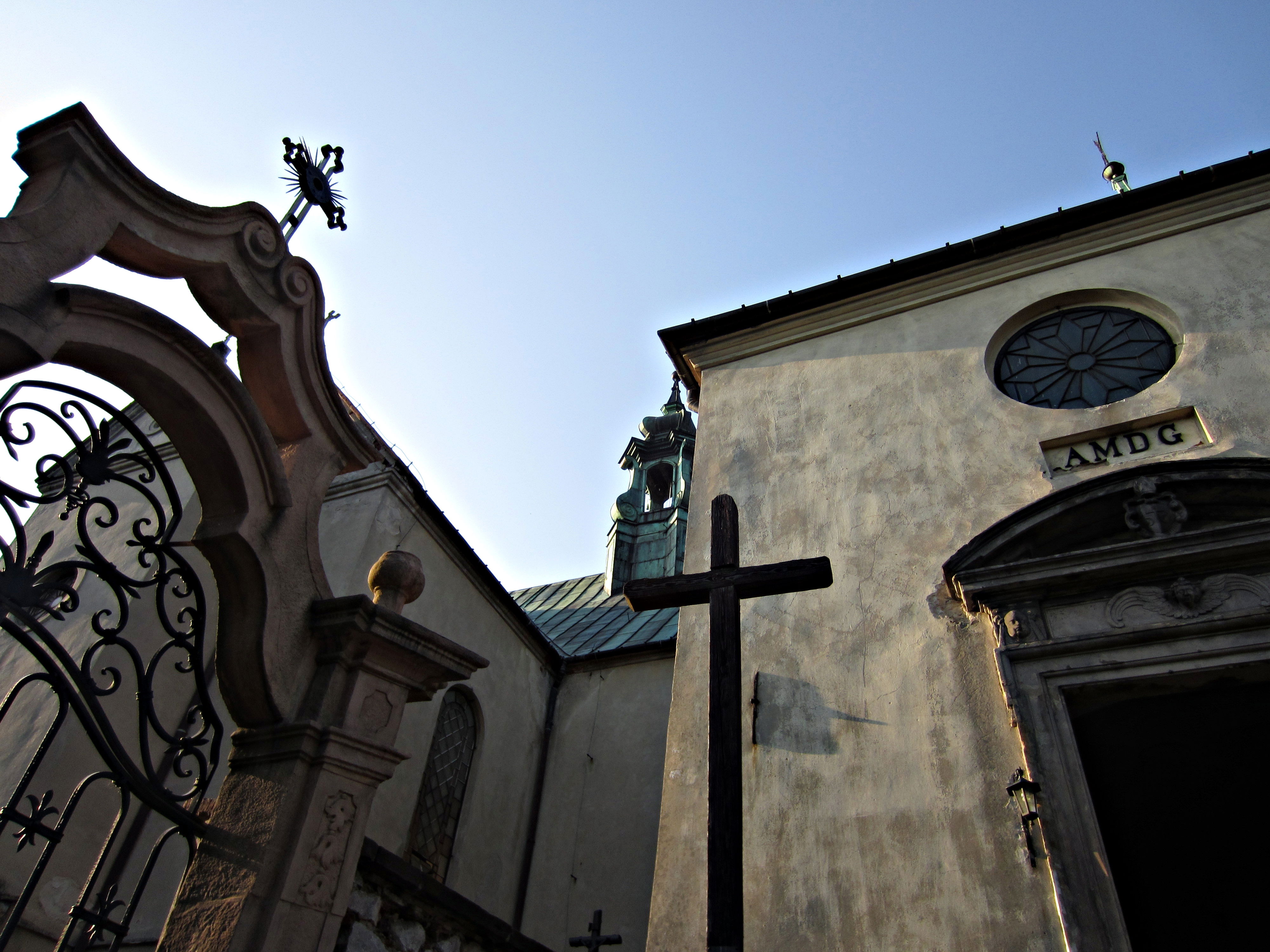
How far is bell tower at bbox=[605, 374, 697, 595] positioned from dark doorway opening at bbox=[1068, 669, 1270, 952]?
10.6 meters

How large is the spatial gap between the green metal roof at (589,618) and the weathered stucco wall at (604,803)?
0.53 m

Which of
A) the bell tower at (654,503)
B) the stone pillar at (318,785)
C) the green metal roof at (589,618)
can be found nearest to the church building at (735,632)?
the stone pillar at (318,785)

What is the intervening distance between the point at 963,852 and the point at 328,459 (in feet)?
13.9

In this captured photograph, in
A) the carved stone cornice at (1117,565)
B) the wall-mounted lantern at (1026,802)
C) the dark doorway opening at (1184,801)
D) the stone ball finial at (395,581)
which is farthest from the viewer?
the dark doorway opening at (1184,801)

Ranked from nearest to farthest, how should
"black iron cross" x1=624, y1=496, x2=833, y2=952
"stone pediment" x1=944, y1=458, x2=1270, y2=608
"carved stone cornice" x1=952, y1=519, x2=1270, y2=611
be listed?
"black iron cross" x1=624, y1=496, x2=833, y2=952 → "carved stone cornice" x1=952, y1=519, x2=1270, y2=611 → "stone pediment" x1=944, y1=458, x2=1270, y2=608

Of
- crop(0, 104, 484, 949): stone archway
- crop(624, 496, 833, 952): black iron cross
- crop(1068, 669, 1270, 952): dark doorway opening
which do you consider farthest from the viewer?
crop(1068, 669, 1270, 952): dark doorway opening

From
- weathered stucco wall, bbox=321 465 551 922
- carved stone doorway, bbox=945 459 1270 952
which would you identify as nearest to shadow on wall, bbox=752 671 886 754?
carved stone doorway, bbox=945 459 1270 952

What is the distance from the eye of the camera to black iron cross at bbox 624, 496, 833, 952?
3.12 meters

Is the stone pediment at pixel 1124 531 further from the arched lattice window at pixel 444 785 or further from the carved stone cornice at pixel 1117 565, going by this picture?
the arched lattice window at pixel 444 785

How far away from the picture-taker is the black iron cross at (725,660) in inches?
123

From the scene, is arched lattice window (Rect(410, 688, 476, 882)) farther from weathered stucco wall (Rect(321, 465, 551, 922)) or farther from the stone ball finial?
the stone ball finial

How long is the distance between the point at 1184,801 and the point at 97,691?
24.5 ft

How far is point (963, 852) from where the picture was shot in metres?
5.34

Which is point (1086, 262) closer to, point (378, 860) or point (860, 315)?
point (860, 315)
